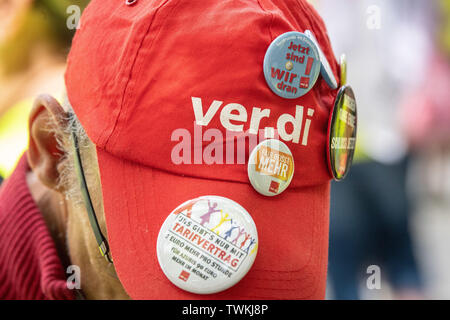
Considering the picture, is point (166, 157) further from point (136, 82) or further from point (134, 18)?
point (134, 18)

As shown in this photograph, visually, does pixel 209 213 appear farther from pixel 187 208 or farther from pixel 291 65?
pixel 291 65

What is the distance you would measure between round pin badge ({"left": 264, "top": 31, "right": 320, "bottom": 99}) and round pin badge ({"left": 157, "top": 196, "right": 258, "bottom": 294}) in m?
0.20

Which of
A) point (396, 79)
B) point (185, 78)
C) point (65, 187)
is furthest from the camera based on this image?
point (396, 79)

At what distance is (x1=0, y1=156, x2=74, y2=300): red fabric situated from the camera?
3.57 ft

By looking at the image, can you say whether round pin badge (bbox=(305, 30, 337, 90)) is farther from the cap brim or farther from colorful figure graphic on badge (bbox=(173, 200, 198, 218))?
colorful figure graphic on badge (bbox=(173, 200, 198, 218))

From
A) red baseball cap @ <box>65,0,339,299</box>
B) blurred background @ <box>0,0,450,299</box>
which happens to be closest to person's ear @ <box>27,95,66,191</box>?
red baseball cap @ <box>65,0,339,299</box>

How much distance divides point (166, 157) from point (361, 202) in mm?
1782

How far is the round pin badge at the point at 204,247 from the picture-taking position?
0.88 metres

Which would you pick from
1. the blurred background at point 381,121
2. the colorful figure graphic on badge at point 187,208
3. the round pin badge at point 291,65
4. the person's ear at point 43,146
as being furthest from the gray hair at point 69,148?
the blurred background at point 381,121

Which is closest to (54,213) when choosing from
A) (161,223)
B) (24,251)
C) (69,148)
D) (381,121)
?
(24,251)

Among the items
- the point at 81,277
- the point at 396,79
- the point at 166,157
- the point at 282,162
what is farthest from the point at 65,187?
the point at 396,79

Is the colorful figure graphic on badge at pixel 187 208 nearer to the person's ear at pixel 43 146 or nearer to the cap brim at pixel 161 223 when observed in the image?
the cap brim at pixel 161 223

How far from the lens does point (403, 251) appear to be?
2.66 m

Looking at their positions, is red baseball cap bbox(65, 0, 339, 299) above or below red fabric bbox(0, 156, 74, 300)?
above
